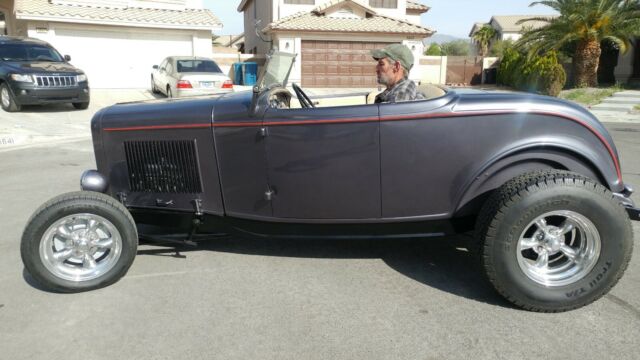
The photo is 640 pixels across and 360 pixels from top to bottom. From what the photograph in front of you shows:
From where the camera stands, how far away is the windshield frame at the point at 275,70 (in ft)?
11.4

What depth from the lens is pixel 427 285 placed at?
11.1 ft

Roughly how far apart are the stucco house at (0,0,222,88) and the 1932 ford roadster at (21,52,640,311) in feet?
60.2

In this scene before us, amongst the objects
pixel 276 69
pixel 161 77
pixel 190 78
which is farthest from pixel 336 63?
pixel 276 69

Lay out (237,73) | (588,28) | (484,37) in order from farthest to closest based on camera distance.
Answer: (484,37)
(237,73)
(588,28)

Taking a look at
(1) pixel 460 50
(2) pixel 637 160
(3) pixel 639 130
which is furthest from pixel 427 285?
(1) pixel 460 50

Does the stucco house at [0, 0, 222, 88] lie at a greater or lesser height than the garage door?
greater

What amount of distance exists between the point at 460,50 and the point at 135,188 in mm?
81241

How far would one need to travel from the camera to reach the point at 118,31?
20.1 meters

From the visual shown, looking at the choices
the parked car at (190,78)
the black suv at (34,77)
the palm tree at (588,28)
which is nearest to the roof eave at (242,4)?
the parked car at (190,78)

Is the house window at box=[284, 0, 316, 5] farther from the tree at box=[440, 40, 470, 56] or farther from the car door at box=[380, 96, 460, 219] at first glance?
the tree at box=[440, 40, 470, 56]

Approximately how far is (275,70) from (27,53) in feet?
39.7

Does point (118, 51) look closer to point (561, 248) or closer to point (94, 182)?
point (94, 182)

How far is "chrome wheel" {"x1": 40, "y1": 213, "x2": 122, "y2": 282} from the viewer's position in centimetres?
325

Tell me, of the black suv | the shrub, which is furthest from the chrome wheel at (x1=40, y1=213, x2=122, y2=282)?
the shrub
